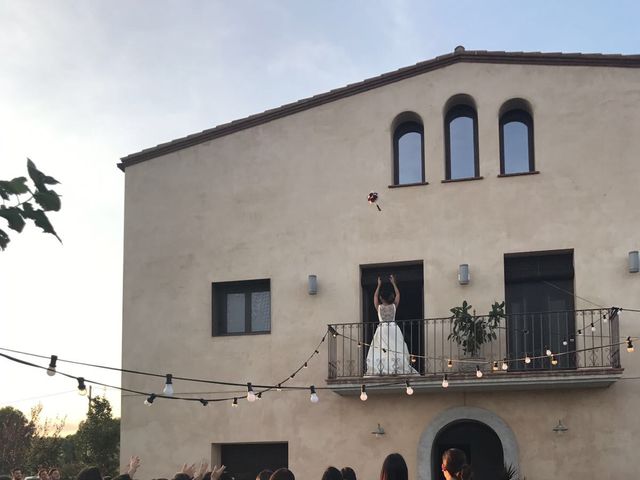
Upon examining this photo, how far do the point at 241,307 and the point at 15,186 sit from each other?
49.9 ft

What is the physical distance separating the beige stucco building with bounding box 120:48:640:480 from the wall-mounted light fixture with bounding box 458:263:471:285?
12cm

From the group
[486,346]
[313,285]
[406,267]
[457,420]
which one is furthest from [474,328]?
[313,285]

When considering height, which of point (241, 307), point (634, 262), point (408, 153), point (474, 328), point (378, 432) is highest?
point (408, 153)

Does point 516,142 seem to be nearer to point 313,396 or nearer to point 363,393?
point 363,393

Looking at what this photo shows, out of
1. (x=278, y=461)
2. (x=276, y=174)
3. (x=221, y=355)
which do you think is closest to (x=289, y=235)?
(x=276, y=174)

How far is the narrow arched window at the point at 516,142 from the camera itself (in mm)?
16750

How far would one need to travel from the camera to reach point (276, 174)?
1798 centimetres

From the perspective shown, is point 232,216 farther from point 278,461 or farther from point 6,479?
point 6,479

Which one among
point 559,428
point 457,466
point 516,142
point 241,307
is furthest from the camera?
point 241,307

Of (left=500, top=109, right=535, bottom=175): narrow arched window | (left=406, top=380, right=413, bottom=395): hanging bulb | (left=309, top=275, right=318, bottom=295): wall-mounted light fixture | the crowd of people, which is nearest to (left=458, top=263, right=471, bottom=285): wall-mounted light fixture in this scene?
(left=500, top=109, right=535, bottom=175): narrow arched window

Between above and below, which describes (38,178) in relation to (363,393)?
above

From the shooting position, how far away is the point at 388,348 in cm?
1612

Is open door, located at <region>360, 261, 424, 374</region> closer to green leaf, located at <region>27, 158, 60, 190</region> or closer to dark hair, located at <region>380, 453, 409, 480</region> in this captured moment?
dark hair, located at <region>380, 453, 409, 480</region>

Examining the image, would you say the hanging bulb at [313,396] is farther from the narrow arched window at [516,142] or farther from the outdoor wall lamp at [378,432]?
the narrow arched window at [516,142]
